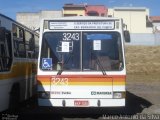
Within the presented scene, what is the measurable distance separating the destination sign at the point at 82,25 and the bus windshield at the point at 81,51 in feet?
0.54

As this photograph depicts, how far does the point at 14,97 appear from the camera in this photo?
14.2m

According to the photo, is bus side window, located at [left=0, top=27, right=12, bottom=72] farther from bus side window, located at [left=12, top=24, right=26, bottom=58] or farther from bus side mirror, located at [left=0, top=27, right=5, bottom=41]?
bus side window, located at [left=12, top=24, right=26, bottom=58]

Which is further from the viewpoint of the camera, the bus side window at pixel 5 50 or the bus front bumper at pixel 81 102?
the bus front bumper at pixel 81 102

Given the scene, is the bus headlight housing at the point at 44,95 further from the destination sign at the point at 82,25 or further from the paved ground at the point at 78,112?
the destination sign at the point at 82,25

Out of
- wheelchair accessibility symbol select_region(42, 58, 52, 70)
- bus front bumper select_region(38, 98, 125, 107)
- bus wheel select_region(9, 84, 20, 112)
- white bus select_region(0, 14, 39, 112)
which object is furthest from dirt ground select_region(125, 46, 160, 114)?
wheelchair accessibility symbol select_region(42, 58, 52, 70)

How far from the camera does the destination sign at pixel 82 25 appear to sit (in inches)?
562

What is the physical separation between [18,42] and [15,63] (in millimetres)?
1064

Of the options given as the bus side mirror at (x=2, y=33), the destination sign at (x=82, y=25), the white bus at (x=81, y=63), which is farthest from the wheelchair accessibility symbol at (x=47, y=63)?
the bus side mirror at (x=2, y=33)

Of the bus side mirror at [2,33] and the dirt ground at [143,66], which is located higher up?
the bus side mirror at [2,33]


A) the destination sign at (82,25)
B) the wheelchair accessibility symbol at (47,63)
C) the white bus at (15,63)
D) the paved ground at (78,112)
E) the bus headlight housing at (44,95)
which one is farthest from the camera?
the paved ground at (78,112)

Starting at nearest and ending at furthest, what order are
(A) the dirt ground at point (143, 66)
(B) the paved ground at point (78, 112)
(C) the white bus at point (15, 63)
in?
(C) the white bus at point (15, 63) < (B) the paved ground at point (78, 112) < (A) the dirt ground at point (143, 66)

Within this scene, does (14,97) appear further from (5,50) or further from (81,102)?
(81,102)

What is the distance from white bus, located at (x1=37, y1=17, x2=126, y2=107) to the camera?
45.2 ft

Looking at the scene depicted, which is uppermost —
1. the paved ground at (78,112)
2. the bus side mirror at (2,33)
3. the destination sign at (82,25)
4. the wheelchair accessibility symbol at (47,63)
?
the destination sign at (82,25)
